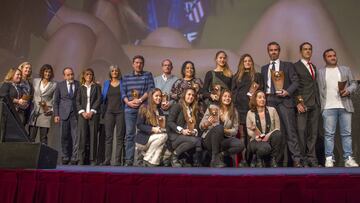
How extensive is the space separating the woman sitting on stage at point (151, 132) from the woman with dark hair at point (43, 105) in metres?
1.57

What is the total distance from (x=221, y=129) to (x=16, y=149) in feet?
7.88

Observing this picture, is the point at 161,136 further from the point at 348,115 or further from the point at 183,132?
the point at 348,115

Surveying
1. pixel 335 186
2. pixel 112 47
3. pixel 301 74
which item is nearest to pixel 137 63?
pixel 112 47

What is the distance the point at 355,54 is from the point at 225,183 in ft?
15.5

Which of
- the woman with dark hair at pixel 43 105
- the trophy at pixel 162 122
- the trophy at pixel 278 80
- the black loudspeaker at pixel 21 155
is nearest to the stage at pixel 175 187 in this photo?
the black loudspeaker at pixel 21 155

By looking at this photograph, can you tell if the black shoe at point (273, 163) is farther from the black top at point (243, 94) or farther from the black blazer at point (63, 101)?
the black blazer at point (63, 101)

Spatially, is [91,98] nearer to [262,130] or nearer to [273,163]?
[262,130]

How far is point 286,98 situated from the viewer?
525 cm

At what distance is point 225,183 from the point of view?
9.62 ft

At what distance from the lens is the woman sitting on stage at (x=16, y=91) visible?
562 centimetres

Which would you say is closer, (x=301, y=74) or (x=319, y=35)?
(x=301, y=74)

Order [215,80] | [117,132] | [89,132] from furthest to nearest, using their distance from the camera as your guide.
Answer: [89,132] < [117,132] < [215,80]

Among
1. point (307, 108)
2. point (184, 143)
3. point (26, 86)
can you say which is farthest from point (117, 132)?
point (307, 108)

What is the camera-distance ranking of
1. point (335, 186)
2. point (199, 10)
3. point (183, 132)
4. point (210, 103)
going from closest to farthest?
point (335, 186)
point (183, 132)
point (210, 103)
point (199, 10)
